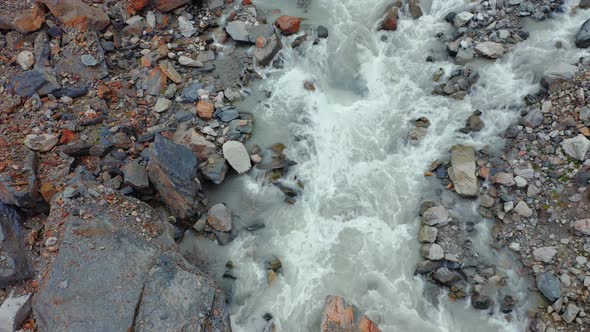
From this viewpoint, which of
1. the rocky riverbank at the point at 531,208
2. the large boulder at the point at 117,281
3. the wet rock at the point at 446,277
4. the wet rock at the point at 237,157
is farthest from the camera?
the wet rock at the point at 237,157

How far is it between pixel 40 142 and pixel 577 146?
10.6 metres

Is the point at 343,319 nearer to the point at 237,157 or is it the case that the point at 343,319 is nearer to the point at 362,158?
the point at 362,158

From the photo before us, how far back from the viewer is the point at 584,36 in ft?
32.1

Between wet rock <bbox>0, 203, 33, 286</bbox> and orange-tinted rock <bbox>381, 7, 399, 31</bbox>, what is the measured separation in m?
9.16

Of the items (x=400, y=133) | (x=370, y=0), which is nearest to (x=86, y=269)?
(x=400, y=133)

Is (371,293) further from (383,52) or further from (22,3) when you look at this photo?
(22,3)

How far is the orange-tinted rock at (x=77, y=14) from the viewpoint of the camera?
33.6ft

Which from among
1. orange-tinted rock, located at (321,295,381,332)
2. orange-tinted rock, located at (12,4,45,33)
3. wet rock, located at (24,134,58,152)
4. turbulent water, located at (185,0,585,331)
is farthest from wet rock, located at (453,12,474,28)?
orange-tinted rock, located at (12,4,45,33)

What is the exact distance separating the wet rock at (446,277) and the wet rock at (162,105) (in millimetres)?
6695

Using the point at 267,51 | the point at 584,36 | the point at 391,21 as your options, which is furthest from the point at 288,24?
the point at 584,36

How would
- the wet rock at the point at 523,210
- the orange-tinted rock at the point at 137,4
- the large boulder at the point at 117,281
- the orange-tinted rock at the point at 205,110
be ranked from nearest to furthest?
the large boulder at the point at 117,281 → the wet rock at the point at 523,210 → the orange-tinted rock at the point at 205,110 → the orange-tinted rock at the point at 137,4

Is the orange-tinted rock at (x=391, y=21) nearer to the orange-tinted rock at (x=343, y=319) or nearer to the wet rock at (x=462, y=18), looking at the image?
the wet rock at (x=462, y=18)

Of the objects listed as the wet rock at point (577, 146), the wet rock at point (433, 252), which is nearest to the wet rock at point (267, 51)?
the wet rock at point (433, 252)

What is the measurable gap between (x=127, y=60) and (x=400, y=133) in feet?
22.0
